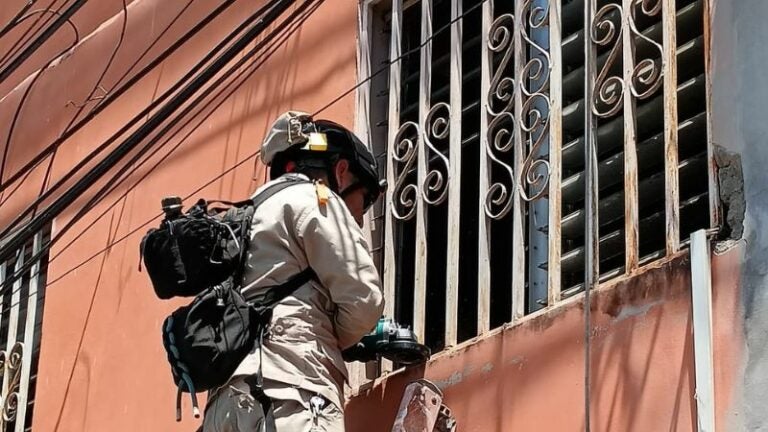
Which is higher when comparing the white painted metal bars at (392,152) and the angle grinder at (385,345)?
the white painted metal bars at (392,152)

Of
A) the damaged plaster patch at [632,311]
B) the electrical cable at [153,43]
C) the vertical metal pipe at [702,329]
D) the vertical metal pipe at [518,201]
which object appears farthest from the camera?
the electrical cable at [153,43]

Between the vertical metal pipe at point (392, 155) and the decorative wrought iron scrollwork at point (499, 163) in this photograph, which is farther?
the vertical metal pipe at point (392, 155)

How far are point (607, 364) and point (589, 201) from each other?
0.48 m

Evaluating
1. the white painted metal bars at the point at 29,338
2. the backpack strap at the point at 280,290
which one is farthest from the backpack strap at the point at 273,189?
the white painted metal bars at the point at 29,338

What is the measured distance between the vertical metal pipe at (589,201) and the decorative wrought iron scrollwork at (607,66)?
2cm

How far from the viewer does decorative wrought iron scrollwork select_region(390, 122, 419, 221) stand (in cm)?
579

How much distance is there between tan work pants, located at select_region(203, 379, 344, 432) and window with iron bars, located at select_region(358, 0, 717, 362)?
0.80 metres

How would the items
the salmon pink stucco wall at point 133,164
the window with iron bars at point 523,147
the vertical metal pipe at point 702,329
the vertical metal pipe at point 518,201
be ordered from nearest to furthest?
the vertical metal pipe at point 702,329 → the window with iron bars at point 523,147 → the vertical metal pipe at point 518,201 → the salmon pink stucco wall at point 133,164

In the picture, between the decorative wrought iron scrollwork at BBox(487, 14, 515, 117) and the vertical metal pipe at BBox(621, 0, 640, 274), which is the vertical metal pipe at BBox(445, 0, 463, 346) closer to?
the decorative wrought iron scrollwork at BBox(487, 14, 515, 117)

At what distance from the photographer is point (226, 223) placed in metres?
4.88

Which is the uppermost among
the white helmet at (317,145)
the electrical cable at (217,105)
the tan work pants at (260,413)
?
the electrical cable at (217,105)

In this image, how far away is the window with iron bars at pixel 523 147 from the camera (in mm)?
5039

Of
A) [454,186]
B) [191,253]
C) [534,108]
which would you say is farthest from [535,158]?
[191,253]

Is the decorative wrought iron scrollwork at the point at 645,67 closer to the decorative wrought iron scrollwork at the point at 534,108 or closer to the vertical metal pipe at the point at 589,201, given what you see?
the vertical metal pipe at the point at 589,201
